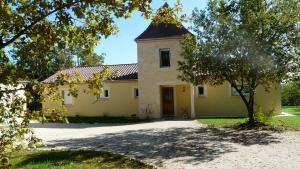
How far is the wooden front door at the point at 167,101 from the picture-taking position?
28.2 m

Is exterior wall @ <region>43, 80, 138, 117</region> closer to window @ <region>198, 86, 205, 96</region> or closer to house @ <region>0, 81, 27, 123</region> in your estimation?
window @ <region>198, 86, 205, 96</region>

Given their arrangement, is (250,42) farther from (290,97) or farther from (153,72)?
(290,97)

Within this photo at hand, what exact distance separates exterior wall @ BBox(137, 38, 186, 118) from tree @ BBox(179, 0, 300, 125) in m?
7.48

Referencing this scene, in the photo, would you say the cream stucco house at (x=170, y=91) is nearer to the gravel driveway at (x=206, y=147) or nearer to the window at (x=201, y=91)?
the window at (x=201, y=91)

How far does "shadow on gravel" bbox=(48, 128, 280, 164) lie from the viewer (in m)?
11.5

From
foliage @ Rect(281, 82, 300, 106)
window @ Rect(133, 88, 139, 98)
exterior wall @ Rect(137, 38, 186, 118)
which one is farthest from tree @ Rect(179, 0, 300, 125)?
foliage @ Rect(281, 82, 300, 106)

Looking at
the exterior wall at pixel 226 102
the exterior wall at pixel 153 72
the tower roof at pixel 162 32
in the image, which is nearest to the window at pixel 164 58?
the exterior wall at pixel 153 72

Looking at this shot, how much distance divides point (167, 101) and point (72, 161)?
18082 mm

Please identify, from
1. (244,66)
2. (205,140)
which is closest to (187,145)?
(205,140)

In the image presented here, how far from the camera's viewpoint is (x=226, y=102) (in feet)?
89.9

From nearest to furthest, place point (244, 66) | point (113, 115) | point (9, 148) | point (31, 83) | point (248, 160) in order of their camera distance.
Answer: point (9, 148) < point (31, 83) < point (248, 160) < point (244, 66) < point (113, 115)

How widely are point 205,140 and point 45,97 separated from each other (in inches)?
431

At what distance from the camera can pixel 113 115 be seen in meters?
30.0

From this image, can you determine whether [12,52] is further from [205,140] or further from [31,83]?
[205,140]
